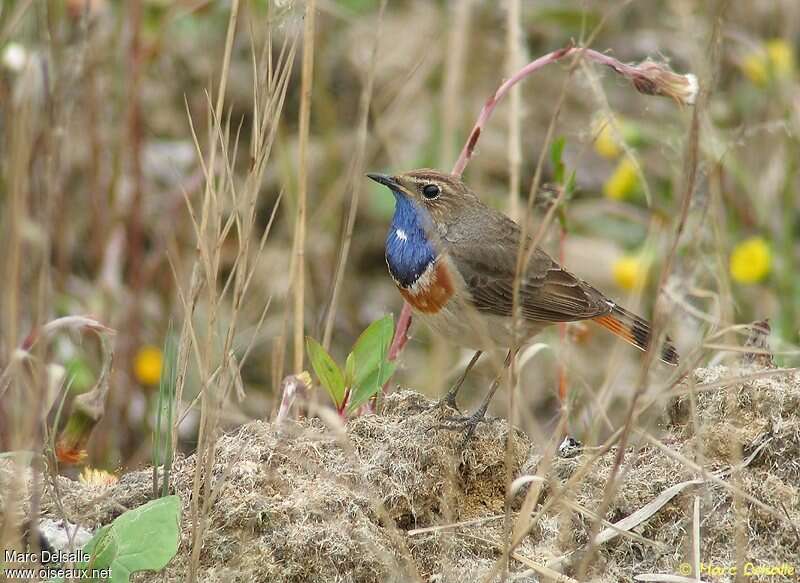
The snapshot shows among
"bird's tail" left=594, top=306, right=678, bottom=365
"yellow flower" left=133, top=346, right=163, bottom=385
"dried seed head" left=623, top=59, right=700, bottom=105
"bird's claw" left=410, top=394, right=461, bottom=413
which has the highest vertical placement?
"dried seed head" left=623, top=59, right=700, bottom=105

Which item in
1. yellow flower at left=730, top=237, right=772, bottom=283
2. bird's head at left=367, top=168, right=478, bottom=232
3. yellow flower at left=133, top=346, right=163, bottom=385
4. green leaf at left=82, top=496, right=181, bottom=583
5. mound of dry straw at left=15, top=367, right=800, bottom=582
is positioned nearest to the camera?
green leaf at left=82, top=496, right=181, bottom=583

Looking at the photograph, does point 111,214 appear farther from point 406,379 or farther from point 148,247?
point 406,379

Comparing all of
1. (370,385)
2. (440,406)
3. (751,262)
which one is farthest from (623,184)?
(370,385)

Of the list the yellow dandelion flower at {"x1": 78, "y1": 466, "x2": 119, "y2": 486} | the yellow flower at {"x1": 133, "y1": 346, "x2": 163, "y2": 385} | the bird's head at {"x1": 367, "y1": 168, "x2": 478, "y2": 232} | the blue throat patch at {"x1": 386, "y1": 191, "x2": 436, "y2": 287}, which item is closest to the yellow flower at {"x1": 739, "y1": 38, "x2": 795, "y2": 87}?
the bird's head at {"x1": 367, "y1": 168, "x2": 478, "y2": 232}

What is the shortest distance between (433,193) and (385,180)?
0.74ft

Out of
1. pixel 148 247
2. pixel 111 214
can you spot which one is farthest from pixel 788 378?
pixel 148 247

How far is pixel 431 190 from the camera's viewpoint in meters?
4.34

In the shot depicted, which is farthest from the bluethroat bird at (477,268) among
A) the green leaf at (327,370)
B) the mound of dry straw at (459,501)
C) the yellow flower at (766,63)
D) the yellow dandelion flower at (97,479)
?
the yellow flower at (766,63)

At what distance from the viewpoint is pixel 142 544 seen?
274 cm

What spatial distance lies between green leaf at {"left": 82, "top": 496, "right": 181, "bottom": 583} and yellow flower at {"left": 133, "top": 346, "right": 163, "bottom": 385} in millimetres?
3242

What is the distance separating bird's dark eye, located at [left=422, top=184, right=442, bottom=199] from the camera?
170 inches

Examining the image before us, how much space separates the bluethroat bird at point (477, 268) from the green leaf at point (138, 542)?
1499mm

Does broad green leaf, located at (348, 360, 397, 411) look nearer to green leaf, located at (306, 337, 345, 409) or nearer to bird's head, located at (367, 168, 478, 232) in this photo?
green leaf, located at (306, 337, 345, 409)

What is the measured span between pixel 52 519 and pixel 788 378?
7.07ft
